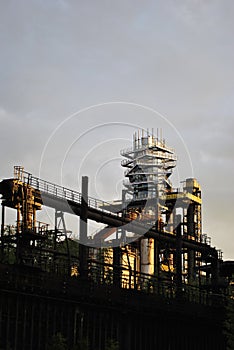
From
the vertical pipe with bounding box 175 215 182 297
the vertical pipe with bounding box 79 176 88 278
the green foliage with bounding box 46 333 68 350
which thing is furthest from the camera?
the vertical pipe with bounding box 175 215 182 297

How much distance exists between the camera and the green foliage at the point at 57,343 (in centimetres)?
4575

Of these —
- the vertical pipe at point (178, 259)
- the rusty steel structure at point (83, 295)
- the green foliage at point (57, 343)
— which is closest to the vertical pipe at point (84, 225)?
the rusty steel structure at point (83, 295)

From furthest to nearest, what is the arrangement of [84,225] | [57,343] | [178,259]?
[178,259], [84,225], [57,343]

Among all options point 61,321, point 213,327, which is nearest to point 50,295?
point 61,321

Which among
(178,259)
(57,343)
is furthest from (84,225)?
(178,259)

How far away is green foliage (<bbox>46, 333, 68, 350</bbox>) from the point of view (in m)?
45.8

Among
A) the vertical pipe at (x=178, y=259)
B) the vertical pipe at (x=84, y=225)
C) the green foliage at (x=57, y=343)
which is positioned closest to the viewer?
the green foliage at (x=57, y=343)

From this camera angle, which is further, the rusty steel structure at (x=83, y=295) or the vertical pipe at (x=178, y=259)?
the vertical pipe at (x=178, y=259)

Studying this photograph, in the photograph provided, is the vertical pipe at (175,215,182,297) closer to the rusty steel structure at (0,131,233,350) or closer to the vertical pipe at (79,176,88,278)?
the rusty steel structure at (0,131,233,350)

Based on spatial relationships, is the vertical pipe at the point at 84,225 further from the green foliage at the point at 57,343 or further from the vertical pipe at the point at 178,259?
the vertical pipe at the point at 178,259

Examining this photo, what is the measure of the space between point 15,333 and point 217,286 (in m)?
32.1

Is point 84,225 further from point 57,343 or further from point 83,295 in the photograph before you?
point 57,343

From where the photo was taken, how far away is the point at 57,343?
46.1 metres

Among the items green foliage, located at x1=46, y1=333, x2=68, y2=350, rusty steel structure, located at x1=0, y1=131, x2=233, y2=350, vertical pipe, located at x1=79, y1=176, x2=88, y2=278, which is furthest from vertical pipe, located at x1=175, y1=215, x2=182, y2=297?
green foliage, located at x1=46, y1=333, x2=68, y2=350
